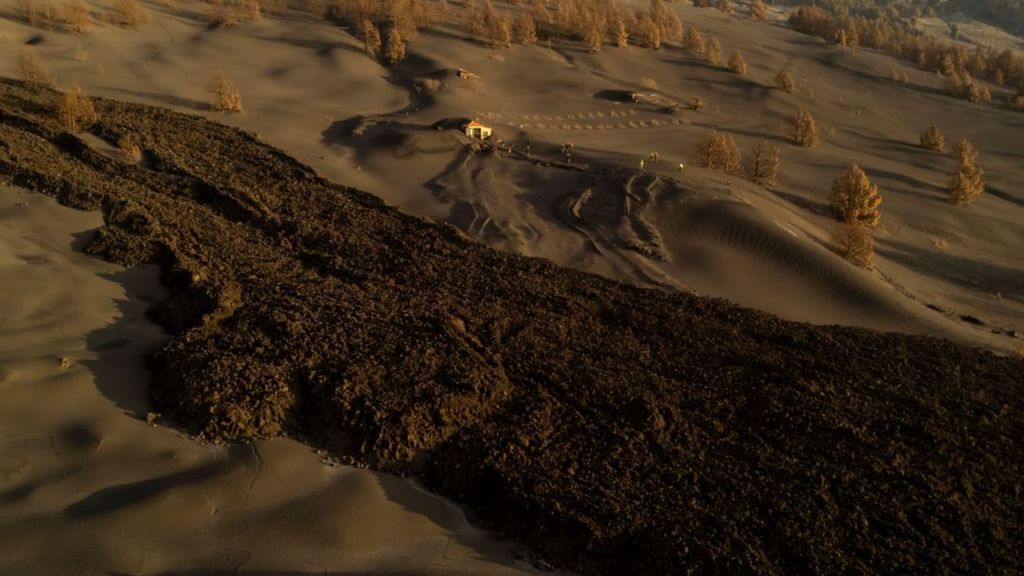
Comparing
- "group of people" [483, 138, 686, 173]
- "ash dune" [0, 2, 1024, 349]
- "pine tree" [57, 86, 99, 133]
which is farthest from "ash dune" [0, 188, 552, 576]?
"group of people" [483, 138, 686, 173]

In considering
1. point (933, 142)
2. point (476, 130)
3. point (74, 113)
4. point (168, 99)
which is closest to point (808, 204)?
point (476, 130)

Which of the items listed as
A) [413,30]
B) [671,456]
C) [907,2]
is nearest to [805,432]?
[671,456]

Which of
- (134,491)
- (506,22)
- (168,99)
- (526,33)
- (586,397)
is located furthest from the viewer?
(526,33)

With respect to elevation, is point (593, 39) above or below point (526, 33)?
above

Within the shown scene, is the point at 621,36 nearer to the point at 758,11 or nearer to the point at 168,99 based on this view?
the point at 168,99

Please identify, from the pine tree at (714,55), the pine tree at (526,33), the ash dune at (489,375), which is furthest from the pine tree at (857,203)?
the pine tree at (526,33)

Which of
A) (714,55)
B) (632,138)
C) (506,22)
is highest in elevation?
(714,55)

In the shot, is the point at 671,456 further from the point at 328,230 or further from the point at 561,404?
the point at 328,230
